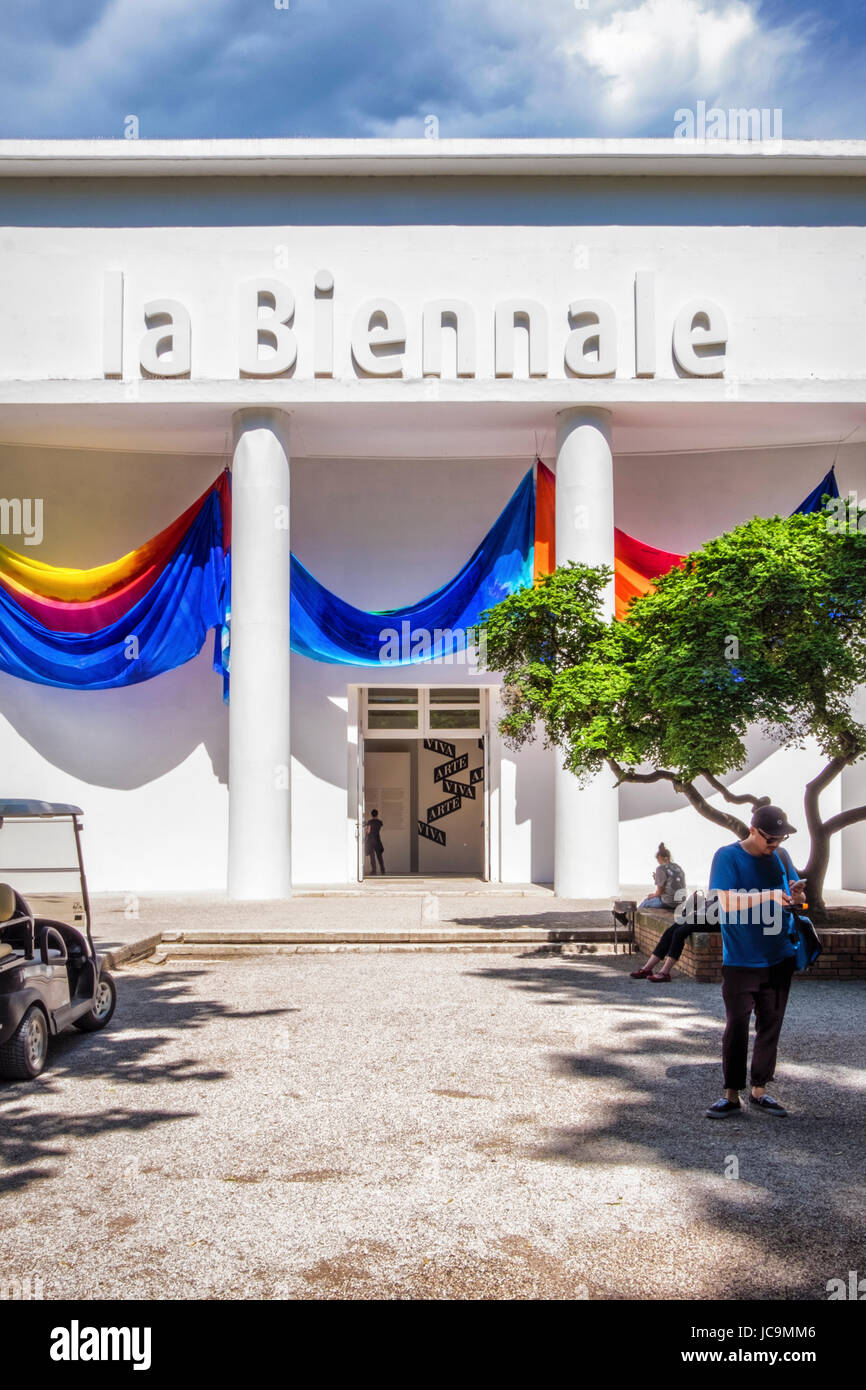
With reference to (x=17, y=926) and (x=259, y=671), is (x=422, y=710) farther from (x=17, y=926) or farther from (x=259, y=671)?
(x=17, y=926)

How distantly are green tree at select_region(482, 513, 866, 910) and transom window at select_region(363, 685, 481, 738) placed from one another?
23.0 ft

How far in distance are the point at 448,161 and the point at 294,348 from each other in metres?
3.55

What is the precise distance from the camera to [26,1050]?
6.97 meters

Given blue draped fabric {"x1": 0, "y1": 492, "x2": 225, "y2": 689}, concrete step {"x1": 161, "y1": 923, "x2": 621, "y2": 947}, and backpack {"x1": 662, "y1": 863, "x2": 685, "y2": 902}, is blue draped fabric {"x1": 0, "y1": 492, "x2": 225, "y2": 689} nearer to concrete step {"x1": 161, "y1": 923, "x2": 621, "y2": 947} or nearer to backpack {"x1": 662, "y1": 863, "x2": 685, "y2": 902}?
concrete step {"x1": 161, "y1": 923, "x2": 621, "y2": 947}

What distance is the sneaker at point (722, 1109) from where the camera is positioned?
6098 millimetres

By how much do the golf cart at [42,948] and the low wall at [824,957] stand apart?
5260 mm

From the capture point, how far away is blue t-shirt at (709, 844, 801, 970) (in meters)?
6.12

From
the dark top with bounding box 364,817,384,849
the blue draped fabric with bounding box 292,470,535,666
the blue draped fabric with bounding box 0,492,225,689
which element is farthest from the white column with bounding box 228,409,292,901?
the dark top with bounding box 364,817,384,849

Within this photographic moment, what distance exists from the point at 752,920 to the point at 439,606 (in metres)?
12.5

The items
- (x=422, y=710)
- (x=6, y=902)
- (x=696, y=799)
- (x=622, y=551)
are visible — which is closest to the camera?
(x=6, y=902)

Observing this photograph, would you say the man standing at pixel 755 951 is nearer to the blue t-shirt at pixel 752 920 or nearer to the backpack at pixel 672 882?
the blue t-shirt at pixel 752 920

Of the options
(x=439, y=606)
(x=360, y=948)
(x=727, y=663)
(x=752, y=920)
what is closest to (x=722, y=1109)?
(x=752, y=920)

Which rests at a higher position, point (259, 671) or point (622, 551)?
point (622, 551)
